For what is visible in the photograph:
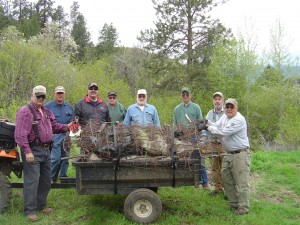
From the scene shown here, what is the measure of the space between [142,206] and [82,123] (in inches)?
88.4

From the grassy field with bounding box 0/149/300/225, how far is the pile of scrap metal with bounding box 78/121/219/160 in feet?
3.51

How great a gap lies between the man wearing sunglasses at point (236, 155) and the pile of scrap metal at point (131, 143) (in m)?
0.65

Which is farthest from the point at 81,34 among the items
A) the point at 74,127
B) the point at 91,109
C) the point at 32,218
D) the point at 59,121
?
the point at 32,218

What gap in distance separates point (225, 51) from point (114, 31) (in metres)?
25.4

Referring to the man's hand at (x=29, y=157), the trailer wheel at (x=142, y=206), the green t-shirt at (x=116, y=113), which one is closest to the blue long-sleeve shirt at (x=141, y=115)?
the green t-shirt at (x=116, y=113)

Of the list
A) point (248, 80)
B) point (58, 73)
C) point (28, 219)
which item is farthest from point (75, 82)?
point (28, 219)

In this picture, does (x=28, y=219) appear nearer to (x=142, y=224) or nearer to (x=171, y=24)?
(x=142, y=224)

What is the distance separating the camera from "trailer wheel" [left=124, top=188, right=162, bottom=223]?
208 inches

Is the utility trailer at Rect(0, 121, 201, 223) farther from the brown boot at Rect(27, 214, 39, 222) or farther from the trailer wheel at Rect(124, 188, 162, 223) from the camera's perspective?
the brown boot at Rect(27, 214, 39, 222)

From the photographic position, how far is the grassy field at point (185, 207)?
220 inches

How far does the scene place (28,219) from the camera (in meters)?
5.52

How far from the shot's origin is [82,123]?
6.82 m

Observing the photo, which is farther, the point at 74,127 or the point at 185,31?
the point at 185,31

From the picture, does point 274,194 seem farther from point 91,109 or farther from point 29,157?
point 29,157
